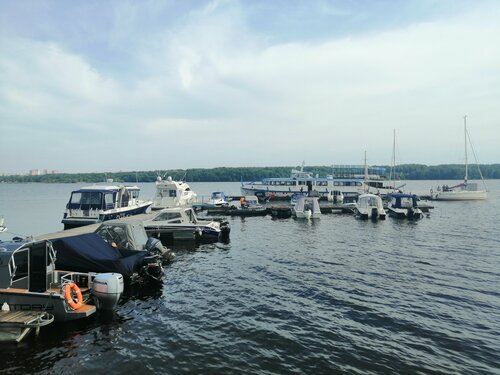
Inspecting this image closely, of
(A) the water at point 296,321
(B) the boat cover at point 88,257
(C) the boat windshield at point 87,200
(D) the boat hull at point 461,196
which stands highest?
(C) the boat windshield at point 87,200

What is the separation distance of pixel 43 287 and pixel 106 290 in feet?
7.50

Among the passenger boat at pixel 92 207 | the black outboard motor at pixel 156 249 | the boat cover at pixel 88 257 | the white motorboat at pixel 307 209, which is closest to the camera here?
the boat cover at pixel 88 257

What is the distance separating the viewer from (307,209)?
51.5 m

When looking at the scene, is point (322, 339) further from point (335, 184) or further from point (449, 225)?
point (335, 184)

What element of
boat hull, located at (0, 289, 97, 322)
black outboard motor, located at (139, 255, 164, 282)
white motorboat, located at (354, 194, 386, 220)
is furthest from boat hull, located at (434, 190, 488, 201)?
boat hull, located at (0, 289, 97, 322)

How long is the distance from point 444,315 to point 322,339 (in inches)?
242

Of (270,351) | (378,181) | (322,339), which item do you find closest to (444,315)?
(322,339)

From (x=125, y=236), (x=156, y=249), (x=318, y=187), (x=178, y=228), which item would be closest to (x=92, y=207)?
(x=178, y=228)

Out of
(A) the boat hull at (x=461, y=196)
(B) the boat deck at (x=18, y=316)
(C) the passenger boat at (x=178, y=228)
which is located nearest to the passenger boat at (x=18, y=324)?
(B) the boat deck at (x=18, y=316)

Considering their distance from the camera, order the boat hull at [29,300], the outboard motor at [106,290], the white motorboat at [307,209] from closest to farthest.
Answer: the boat hull at [29,300] < the outboard motor at [106,290] < the white motorboat at [307,209]

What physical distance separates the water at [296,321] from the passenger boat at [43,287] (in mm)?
692

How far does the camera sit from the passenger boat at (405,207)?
50000 mm

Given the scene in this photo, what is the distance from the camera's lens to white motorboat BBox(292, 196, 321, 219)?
4900 cm

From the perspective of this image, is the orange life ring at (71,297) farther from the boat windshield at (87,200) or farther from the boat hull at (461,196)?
the boat hull at (461,196)
